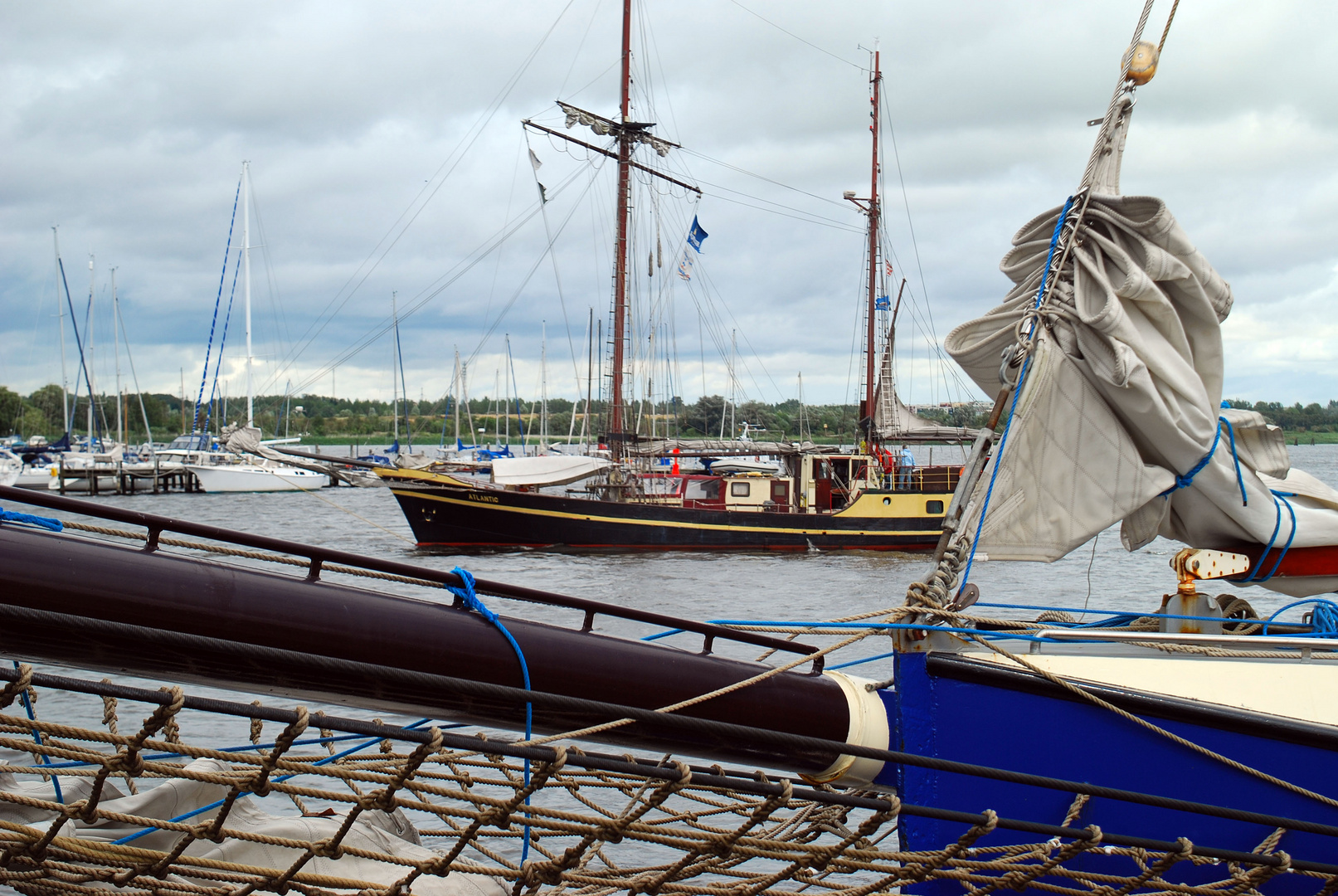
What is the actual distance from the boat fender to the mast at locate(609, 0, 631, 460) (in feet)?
86.7

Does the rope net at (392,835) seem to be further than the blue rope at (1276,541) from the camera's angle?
No

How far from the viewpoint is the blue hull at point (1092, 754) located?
3.80 metres

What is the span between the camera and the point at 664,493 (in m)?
31.2

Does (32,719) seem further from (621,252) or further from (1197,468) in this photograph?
(621,252)

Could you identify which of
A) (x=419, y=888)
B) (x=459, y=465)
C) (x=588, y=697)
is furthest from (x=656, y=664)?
(x=459, y=465)

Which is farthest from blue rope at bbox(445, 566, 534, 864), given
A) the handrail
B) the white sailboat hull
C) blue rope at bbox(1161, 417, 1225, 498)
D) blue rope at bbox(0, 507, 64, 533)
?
the white sailboat hull

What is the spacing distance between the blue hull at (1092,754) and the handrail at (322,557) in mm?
502

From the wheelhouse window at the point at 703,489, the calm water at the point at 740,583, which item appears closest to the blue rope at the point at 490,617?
the calm water at the point at 740,583

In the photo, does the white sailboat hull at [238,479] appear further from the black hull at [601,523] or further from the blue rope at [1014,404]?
the blue rope at [1014,404]

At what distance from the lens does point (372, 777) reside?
285 centimetres

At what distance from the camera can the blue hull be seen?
12.5 ft

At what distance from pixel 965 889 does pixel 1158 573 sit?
24.9 metres

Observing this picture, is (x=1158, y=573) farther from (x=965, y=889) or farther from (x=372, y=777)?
(x=372, y=777)

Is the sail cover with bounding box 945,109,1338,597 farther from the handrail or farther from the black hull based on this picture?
the black hull
